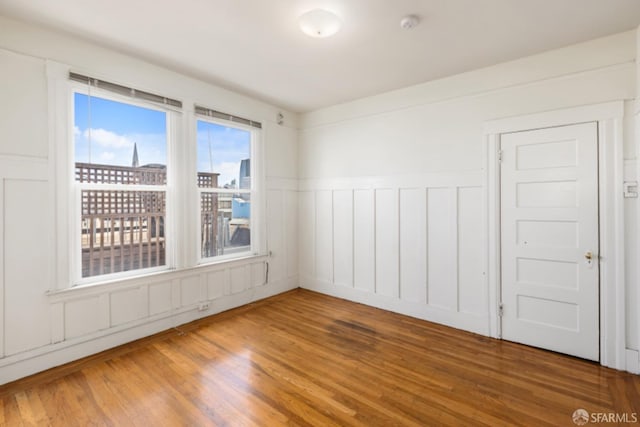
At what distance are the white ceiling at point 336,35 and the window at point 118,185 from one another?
2.11 feet

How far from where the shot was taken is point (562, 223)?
2.83 metres

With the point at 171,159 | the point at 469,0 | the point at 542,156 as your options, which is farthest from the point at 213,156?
the point at 542,156

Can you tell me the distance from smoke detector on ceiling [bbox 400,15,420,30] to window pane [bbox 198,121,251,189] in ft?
8.34

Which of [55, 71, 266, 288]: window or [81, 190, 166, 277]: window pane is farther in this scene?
[81, 190, 166, 277]: window pane

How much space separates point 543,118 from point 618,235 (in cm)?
122

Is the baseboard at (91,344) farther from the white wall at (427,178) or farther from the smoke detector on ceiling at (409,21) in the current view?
the smoke detector on ceiling at (409,21)

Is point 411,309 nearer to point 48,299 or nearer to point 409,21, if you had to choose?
point 409,21

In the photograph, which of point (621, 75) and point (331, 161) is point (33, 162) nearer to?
point (331, 161)

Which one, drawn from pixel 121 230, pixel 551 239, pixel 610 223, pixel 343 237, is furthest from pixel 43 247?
pixel 610 223

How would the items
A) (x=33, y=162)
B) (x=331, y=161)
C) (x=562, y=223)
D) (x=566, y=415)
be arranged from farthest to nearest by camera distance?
(x=331, y=161), (x=562, y=223), (x=33, y=162), (x=566, y=415)

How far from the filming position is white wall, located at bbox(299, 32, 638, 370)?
8.95 feet

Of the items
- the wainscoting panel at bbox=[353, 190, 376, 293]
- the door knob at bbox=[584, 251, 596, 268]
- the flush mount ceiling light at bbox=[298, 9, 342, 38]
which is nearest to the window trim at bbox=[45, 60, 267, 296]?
the wainscoting panel at bbox=[353, 190, 376, 293]

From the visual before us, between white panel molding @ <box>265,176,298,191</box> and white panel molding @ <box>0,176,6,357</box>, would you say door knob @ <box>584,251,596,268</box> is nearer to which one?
white panel molding @ <box>265,176,298,191</box>

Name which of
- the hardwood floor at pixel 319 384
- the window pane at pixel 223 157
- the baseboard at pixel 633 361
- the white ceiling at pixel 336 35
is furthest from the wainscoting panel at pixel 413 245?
the window pane at pixel 223 157
